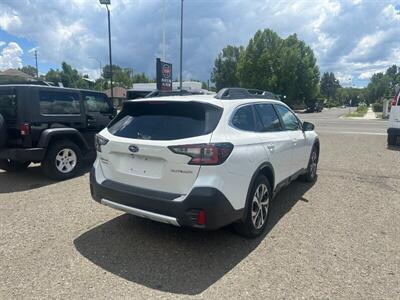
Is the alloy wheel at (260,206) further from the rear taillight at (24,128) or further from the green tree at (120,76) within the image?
the green tree at (120,76)

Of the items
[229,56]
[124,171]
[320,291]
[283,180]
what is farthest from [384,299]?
[229,56]

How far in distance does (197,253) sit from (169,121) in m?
1.47


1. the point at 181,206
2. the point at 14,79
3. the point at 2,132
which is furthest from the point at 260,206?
the point at 14,79

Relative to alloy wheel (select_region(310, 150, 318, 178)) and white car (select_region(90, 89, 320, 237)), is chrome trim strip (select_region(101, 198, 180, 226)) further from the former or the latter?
alloy wheel (select_region(310, 150, 318, 178))

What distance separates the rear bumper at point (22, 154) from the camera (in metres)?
5.63

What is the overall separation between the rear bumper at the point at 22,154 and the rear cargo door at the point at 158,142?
2.71 m

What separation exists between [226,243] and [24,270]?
2114 millimetres

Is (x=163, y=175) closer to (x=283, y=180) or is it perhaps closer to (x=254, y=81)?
(x=283, y=180)

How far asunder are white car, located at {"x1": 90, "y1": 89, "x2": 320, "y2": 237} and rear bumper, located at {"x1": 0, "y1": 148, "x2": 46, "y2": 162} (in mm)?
2573

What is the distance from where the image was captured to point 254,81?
5800 cm

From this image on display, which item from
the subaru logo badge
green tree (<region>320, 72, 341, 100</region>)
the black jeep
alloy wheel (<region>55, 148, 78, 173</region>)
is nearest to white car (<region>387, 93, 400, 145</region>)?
the black jeep

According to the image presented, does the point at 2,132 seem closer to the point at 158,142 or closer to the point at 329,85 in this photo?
the point at 158,142

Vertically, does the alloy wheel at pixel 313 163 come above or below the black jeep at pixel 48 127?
below

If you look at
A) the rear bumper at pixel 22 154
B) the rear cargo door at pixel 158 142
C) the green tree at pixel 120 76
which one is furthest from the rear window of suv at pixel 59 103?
the green tree at pixel 120 76
